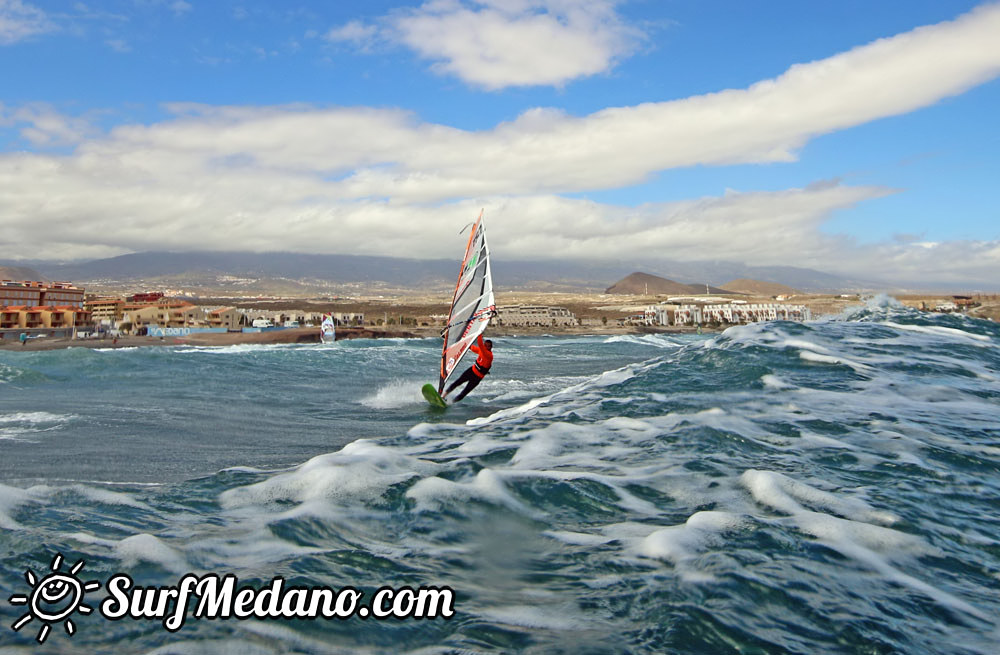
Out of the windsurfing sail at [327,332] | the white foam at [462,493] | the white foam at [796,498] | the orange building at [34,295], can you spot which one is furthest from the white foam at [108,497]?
the orange building at [34,295]

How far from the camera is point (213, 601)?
10.8 ft

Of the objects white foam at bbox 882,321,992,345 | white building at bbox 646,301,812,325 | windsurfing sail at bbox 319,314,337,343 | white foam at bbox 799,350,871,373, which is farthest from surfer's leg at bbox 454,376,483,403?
white building at bbox 646,301,812,325

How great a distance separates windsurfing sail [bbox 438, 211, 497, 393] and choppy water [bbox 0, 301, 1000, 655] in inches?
243

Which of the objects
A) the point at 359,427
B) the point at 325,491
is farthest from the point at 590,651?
the point at 359,427

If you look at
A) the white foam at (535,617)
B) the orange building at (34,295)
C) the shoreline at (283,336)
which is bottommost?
the shoreline at (283,336)

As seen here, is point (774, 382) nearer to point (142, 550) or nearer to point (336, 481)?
point (336, 481)

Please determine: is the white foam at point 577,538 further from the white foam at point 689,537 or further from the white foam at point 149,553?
the white foam at point 149,553

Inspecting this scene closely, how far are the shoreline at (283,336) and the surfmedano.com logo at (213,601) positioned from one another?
49247mm

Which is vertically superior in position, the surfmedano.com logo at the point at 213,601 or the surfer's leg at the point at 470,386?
A: the surfmedano.com logo at the point at 213,601

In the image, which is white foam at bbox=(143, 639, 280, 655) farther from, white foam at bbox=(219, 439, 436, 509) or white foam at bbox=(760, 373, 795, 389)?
white foam at bbox=(760, 373, 795, 389)

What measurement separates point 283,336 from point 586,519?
64806 millimetres

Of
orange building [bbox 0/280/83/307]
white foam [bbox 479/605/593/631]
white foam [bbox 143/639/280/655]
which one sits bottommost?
white foam [bbox 479/605/593/631]

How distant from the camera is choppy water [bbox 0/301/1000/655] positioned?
301cm

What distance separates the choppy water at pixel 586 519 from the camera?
3006 millimetres
